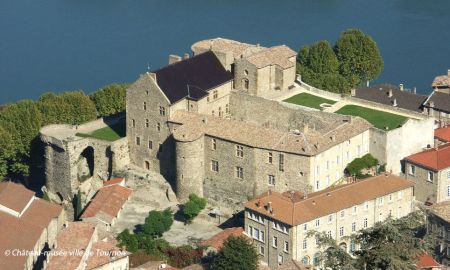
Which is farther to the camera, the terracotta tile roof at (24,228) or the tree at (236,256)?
the terracotta tile roof at (24,228)

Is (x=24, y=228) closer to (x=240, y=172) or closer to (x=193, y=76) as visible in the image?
(x=240, y=172)

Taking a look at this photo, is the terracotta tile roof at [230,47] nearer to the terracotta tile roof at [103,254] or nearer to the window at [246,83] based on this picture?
the window at [246,83]

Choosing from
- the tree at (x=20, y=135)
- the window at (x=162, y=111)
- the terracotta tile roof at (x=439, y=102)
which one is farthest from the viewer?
the tree at (x=20, y=135)

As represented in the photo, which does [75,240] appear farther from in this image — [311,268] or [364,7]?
[364,7]

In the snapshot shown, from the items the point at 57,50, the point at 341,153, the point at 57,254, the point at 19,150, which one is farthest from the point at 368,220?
the point at 57,50

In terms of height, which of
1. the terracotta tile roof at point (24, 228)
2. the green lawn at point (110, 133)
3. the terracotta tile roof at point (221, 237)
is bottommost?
A: the terracotta tile roof at point (24, 228)

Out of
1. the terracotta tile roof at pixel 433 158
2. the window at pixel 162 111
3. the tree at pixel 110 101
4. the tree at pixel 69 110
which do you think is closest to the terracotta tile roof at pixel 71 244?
the window at pixel 162 111
